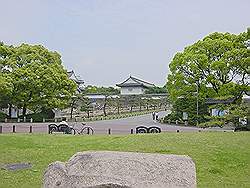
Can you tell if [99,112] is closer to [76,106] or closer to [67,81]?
[76,106]

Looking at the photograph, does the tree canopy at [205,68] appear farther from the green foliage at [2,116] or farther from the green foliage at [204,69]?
the green foliage at [2,116]

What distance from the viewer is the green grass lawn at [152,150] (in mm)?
11836

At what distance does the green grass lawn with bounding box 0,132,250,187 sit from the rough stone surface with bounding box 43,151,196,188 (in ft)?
19.3

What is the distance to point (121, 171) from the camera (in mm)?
4980

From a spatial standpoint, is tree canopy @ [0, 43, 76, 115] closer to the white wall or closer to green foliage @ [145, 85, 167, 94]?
the white wall

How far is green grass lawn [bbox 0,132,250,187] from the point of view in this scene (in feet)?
38.8

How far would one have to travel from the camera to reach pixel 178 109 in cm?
4247

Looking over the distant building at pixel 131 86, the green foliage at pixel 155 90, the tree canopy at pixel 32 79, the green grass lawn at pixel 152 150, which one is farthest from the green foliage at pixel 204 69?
the green foliage at pixel 155 90

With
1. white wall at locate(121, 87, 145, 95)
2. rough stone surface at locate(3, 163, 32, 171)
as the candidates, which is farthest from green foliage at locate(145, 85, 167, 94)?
rough stone surface at locate(3, 163, 32, 171)

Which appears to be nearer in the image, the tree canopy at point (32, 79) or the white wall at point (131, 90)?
the tree canopy at point (32, 79)

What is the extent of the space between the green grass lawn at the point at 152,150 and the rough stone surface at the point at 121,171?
19.3 feet

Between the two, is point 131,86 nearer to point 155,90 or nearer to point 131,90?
point 131,90

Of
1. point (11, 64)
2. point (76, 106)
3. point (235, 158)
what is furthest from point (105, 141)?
point (76, 106)

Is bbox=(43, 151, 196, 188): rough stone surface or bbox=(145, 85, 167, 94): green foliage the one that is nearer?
bbox=(43, 151, 196, 188): rough stone surface
